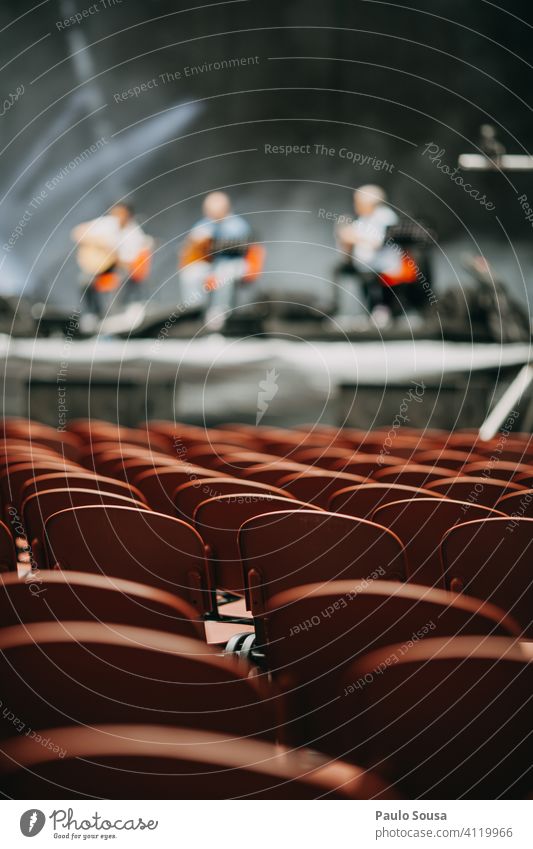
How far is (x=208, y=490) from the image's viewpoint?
3125 mm

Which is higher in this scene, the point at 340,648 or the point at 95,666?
the point at 340,648

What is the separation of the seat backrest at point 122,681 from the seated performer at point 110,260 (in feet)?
35.2

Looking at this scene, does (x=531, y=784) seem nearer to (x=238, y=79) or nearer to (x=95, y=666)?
(x=95, y=666)

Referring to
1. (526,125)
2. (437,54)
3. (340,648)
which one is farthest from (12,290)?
(340,648)

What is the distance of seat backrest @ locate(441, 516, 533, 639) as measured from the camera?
2.35 meters

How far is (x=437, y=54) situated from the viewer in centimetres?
1242

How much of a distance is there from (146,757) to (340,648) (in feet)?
2.51

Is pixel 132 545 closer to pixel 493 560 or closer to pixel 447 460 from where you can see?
pixel 493 560

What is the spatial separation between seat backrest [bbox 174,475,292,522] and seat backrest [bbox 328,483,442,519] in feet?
0.83

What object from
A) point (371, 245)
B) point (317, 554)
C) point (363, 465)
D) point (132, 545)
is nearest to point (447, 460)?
point (363, 465)

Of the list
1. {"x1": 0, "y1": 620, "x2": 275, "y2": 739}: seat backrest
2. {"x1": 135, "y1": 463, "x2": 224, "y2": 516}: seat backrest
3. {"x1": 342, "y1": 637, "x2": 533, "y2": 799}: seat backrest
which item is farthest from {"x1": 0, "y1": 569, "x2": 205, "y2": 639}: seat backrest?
{"x1": 135, "y1": 463, "x2": 224, "y2": 516}: seat backrest

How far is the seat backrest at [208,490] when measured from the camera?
10.1 ft

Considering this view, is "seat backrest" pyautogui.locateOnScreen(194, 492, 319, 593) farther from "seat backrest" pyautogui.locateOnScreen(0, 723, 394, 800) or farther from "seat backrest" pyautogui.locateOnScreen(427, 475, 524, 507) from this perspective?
"seat backrest" pyautogui.locateOnScreen(0, 723, 394, 800)

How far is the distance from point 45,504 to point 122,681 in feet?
4.96
